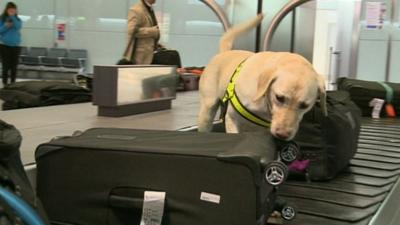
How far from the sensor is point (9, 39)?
979 centimetres

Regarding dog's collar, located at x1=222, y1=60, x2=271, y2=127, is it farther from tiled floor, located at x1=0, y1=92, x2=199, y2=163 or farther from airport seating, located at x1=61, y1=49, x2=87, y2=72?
airport seating, located at x1=61, y1=49, x2=87, y2=72

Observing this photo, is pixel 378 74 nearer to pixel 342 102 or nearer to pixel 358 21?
pixel 358 21

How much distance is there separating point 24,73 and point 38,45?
5.35 feet

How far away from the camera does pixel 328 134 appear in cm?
315

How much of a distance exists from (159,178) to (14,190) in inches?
24.7

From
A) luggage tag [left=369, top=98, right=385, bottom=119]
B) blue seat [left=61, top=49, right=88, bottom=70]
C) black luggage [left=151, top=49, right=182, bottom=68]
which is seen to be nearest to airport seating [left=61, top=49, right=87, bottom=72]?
blue seat [left=61, top=49, right=88, bottom=70]

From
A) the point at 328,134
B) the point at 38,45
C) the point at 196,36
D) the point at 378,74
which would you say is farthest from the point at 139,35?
the point at 38,45

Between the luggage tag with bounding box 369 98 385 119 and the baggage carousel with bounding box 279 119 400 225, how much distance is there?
2.39m

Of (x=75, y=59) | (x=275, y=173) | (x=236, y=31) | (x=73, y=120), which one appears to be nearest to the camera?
(x=275, y=173)

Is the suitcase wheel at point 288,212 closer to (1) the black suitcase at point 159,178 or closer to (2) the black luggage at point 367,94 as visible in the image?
(1) the black suitcase at point 159,178

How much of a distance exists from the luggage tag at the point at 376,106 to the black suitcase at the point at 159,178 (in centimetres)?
438

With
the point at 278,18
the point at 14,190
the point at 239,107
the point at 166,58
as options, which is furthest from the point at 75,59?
the point at 14,190

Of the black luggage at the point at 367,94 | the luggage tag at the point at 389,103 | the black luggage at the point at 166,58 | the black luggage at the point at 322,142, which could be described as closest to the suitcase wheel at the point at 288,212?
the black luggage at the point at 322,142

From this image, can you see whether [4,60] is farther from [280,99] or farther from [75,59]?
[280,99]
